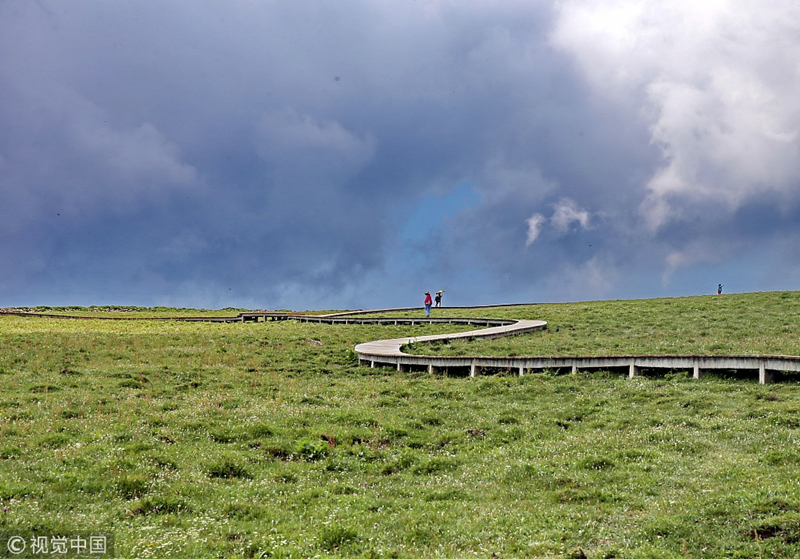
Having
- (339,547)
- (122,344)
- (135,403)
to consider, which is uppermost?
(122,344)

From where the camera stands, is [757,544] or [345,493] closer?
[757,544]

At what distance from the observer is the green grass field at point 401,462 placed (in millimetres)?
10414

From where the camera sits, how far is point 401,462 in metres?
15.5

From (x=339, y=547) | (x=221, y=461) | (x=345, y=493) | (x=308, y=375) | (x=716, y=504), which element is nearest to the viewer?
(x=339, y=547)

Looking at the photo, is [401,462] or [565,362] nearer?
[401,462]

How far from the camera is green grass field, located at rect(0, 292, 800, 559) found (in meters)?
10.4

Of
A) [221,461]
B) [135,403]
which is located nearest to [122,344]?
[135,403]

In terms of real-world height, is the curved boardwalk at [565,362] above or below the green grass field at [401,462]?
above

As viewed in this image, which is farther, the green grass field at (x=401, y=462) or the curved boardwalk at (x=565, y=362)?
the curved boardwalk at (x=565, y=362)

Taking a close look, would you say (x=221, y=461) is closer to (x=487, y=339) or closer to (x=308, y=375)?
(x=308, y=375)

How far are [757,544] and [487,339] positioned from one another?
3007 centimetres

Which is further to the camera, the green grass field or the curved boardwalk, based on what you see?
the curved boardwalk

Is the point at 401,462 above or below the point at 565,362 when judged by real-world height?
below

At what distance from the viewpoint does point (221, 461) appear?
1485cm
